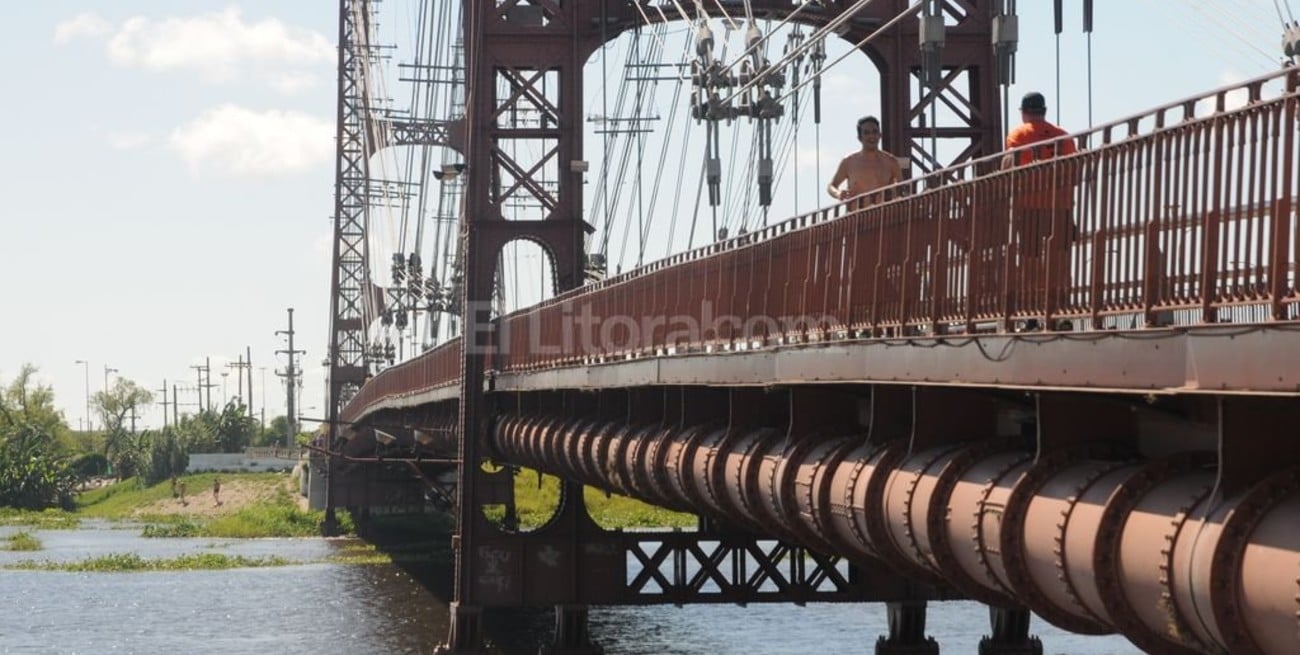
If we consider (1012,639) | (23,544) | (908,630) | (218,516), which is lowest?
(218,516)

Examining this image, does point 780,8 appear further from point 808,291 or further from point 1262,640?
point 1262,640

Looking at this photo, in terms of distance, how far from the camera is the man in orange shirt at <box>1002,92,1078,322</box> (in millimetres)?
13242

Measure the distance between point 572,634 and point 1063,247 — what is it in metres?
23.5

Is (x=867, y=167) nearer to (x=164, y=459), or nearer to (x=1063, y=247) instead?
(x=1063, y=247)

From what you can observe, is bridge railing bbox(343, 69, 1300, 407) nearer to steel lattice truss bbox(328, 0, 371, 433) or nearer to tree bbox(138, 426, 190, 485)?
steel lattice truss bbox(328, 0, 371, 433)

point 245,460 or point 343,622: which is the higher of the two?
point 245,460

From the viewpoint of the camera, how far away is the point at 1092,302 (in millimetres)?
12469

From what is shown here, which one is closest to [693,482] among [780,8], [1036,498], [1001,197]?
[1001,197]

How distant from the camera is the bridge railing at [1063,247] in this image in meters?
10.8

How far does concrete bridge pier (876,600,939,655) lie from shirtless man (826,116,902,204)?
16.4m

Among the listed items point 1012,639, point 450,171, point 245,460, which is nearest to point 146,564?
point 450,171

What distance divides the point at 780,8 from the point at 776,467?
18146mm

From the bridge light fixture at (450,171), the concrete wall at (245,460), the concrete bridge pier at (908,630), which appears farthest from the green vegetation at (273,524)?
the concrete bridge pier at (908,630)

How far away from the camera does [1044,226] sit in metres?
13.8
